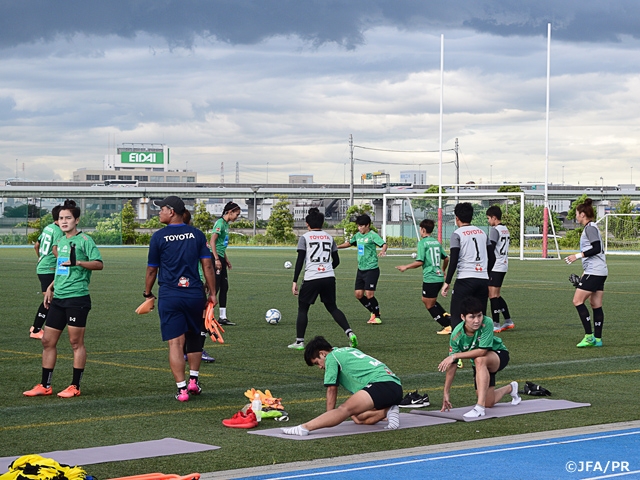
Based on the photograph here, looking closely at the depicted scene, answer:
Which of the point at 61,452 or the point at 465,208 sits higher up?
the point at 465,208

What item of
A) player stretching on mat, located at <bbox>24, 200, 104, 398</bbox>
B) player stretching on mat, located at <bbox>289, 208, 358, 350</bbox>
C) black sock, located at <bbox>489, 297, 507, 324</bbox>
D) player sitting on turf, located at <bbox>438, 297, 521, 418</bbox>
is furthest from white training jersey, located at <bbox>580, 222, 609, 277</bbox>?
player stretching on mat, located at <bbox>24, 200, 104, 398</bbox>

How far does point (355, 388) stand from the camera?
8008mm

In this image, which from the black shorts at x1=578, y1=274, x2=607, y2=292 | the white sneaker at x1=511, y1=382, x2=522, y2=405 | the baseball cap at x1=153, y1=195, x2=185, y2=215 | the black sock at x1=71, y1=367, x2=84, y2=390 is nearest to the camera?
the white sneaker at x1=511, y1=382, x2=522, y2=405

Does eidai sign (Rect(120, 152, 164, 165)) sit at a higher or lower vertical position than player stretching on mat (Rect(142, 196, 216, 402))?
higher

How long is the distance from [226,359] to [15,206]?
8100 cm

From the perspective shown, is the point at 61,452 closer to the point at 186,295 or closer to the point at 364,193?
the point at 186,295

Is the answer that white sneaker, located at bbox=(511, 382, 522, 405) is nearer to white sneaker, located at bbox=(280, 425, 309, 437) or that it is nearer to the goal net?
white sneaker, located at bbox=(280, 425, 309, 437)

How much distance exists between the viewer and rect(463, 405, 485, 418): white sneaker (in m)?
Result: 8.26

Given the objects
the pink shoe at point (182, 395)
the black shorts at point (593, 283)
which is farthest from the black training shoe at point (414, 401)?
the black shorts at point (593, 283)

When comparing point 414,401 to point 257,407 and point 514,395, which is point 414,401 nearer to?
point 514,395

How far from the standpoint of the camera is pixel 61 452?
697 centimetres

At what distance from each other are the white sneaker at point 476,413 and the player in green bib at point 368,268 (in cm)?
834

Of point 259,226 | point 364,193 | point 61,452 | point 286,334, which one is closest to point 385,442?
point 61,452

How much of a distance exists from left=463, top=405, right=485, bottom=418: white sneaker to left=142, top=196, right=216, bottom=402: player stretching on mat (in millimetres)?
2882
